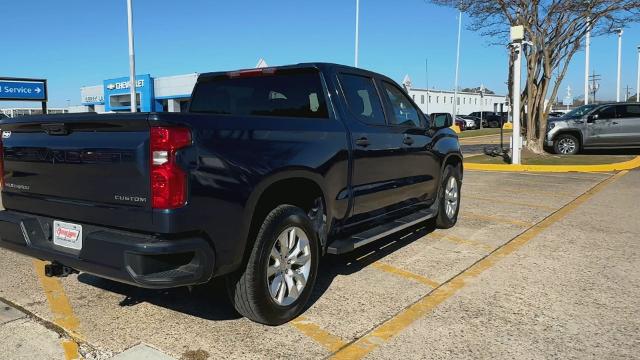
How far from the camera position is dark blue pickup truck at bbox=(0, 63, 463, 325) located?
2893 mm

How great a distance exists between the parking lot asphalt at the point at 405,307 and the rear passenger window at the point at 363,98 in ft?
4.68

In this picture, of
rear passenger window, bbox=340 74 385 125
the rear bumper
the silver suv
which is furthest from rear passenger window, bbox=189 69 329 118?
the silver suv

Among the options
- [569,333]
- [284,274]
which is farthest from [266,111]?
[569,333]

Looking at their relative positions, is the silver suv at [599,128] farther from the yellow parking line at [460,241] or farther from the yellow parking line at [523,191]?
the yellow parking line at [460,241]

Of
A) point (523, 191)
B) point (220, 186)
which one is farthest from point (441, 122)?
point (523, 191)

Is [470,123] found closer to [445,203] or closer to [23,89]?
[23,89]

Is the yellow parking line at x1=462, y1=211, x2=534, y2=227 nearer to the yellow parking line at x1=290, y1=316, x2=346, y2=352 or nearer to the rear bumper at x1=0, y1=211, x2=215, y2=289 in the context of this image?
the yellow parking line at x1=290, y1=316, x2=346, y2=352

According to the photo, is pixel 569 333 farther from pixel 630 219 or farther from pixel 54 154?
pixel 630 219

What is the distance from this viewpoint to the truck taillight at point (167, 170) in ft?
9.34

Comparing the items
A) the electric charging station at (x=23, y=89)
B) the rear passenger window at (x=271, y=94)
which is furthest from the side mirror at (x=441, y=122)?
the electric charging station at (x=23, y=89)

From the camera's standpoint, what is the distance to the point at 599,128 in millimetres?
16109

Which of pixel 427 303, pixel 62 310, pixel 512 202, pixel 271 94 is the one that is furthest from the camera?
pixel 512 202

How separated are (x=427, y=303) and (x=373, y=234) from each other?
0.78m

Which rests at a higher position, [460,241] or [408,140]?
[408,140]
